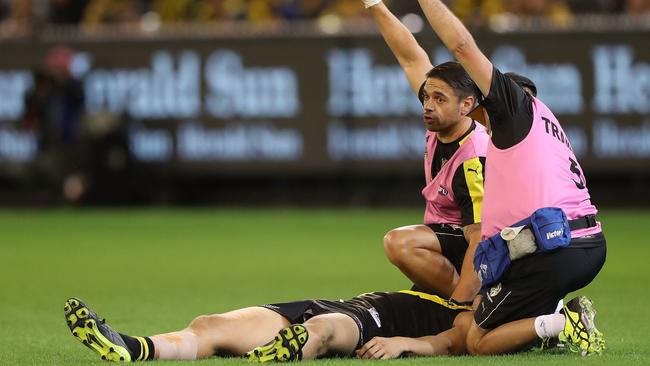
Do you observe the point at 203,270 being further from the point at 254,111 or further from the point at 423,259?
the point at 254,111

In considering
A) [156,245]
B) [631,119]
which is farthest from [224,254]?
[631,119]

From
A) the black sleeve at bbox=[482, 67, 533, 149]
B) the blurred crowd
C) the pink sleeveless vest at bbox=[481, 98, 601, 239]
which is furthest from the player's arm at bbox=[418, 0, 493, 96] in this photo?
the blurred crowd

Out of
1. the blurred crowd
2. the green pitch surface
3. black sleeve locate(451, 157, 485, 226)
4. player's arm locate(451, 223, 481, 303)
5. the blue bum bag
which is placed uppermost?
the blurred crowd

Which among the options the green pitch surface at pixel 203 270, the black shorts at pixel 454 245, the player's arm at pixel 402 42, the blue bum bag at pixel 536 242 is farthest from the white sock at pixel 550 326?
the player's arm at pixel 402 42

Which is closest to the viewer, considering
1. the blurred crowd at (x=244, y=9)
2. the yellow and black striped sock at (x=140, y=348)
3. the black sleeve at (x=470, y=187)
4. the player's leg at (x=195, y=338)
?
the player's leg at (x=195, y=338)

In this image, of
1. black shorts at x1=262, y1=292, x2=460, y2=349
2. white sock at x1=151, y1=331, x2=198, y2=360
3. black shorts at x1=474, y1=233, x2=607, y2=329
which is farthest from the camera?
black shorts at x1=262, y1=292, x2=460, y2=349

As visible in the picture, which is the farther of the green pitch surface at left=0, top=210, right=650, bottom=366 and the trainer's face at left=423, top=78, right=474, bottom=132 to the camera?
the green pitch surface at left=0, top=210, right=650, bottom=366

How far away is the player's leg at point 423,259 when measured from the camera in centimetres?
787

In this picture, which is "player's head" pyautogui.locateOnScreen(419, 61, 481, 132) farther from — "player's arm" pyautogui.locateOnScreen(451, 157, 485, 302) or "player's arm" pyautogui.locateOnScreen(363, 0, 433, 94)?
"player's arm" pyautogui.locateOnScreen(363, 0, 433, 94)

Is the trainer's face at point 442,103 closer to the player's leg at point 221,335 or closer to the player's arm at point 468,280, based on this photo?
the player's arm at point 468,280

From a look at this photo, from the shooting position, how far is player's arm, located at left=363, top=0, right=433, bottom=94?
324 inches

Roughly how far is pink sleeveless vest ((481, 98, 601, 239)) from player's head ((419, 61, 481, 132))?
0.50 metres

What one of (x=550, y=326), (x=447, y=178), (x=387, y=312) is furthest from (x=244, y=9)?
(x=550, y=326)

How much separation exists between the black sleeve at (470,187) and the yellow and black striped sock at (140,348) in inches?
85.0
